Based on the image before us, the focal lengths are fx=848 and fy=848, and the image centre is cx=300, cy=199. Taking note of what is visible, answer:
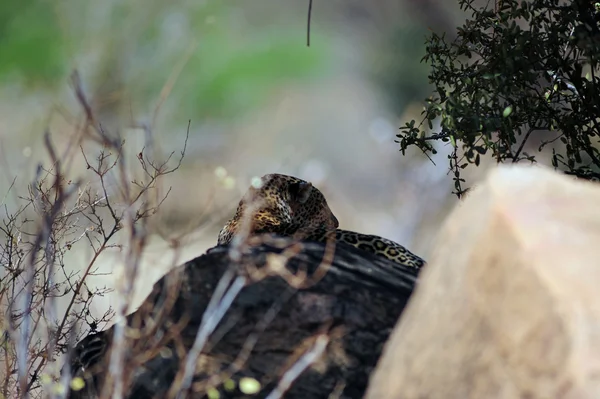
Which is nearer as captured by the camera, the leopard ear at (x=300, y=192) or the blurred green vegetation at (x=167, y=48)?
the leopard ear at (x=300, y=192)

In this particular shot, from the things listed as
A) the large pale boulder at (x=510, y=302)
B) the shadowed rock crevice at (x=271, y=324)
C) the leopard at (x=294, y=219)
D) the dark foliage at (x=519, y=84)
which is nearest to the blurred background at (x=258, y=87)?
the leopard at (x=294, y=219)

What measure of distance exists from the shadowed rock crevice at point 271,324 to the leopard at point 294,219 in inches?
37.3

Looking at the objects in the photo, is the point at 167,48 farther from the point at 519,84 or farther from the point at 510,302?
the point at 510,302

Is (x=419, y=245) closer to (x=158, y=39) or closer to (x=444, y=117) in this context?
(x=158, y=39)

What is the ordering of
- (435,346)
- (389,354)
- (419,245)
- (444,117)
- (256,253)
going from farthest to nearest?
(419,245) < (444,117) < (256,253) < (389,354) < (435,346)

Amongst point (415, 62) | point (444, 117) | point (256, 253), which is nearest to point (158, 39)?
point (415, 62)

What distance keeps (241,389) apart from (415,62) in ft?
31.0

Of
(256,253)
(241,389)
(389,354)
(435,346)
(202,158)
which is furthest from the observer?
(202,158)

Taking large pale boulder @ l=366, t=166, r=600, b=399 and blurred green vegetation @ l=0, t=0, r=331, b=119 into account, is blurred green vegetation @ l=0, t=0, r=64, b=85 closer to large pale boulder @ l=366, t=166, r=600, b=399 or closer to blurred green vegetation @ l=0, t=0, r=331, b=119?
blurred green vegetation @ l=0, t=0, r=331, b=119

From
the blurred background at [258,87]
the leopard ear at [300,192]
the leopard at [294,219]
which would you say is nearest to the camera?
the leopard at [294,219]

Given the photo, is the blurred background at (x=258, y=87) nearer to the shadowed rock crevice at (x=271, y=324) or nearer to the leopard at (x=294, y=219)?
the leopard at (x=294, y=219)

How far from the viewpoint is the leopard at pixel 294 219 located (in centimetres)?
457

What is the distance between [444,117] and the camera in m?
4.62

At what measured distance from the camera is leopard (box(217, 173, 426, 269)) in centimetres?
457
